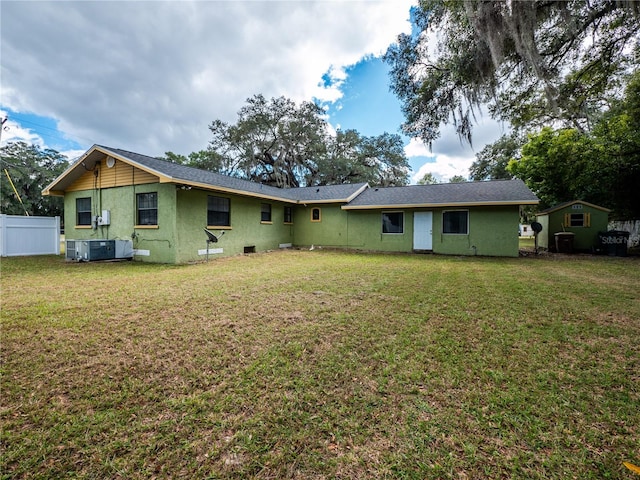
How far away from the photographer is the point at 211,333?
3184mm

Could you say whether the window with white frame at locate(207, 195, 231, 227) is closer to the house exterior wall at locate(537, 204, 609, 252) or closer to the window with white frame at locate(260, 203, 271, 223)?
the window with white frame at locate(260, 203, 271, 223)

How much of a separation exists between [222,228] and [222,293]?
580 cm

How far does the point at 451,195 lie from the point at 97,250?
1354 centimetres

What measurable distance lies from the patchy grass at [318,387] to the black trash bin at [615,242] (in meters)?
9.30

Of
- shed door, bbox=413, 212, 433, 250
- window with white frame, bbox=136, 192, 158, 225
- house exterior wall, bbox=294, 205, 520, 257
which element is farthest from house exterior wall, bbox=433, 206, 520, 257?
window with white frame, bbox=136, 192, 158, 225

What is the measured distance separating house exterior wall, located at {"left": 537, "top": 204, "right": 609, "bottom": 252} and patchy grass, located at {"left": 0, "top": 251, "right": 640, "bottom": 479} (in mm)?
10341

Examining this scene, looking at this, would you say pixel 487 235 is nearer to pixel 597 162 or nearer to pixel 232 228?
pixel 597 162

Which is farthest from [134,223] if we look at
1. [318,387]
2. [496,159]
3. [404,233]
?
[496,159]

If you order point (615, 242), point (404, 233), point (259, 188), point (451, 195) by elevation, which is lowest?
point (615, 242)

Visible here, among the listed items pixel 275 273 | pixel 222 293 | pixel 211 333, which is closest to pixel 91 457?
pixel 211 333

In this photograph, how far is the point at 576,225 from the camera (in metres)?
12.5

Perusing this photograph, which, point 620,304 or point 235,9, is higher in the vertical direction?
point 235,9

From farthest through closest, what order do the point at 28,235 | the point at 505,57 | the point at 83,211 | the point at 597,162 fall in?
the point at 597,162, the point at 83,211, the point at 28,235, the point at 505,57

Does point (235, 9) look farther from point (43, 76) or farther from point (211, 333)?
point (43, 76)
